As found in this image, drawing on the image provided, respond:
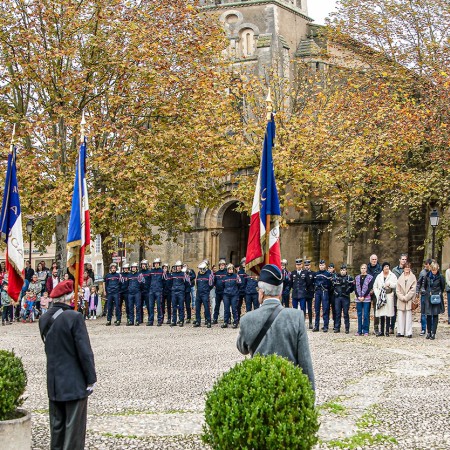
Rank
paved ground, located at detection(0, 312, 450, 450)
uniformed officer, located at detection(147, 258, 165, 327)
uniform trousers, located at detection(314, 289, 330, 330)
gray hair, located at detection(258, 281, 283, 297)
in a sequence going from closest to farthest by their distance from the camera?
gray hair, located at detection(258, 281, 283, 297)
paved ground, located at detection(0, 312, 450, 450)
uniform trousers, located at detection(314, 289, 330, 330)
uniformed officer, located at detection(147, 258, 165, 327)

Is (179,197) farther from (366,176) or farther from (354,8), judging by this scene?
(354,8)

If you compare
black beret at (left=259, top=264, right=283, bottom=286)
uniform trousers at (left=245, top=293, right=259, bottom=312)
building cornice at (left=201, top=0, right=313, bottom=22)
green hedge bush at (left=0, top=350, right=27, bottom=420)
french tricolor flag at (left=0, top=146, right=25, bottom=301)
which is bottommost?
green hedge bush at (left=0, top=350, right=27, bottom=420)

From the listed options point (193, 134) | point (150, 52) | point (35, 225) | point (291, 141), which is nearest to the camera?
point (150, 52)

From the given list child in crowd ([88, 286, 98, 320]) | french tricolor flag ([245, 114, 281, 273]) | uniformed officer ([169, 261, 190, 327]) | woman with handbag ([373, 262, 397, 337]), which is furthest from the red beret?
child in crowd ([88, 286, 98, 320])

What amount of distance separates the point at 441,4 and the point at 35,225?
1883 centimetres

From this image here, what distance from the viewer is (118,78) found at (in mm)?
25469

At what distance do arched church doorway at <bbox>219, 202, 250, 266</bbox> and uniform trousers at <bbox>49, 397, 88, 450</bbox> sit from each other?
34045 millimetres

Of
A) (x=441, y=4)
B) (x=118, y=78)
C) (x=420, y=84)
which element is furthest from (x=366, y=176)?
(x=118, y=78)

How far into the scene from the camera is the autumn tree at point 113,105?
24.1 meters

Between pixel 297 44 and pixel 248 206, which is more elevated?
pixel 297 44

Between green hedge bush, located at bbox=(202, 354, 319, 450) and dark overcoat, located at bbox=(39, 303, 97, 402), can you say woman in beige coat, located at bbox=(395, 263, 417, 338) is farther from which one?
green hedge bush, located at bbox=(202, 354, 319, 450)

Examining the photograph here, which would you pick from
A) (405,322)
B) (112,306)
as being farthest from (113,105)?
(405,322)

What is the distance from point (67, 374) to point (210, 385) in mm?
4558

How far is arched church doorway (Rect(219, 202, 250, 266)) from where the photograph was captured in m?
42.6
